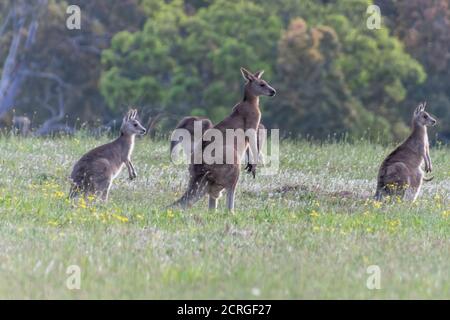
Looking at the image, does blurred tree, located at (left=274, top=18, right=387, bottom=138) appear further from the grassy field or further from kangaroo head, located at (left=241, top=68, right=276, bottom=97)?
kangaroo head, located at (left=241, top=68, right=276, bottom=97)

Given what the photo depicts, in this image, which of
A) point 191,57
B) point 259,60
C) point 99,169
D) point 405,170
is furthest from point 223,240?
point 191,57

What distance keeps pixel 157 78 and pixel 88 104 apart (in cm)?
352

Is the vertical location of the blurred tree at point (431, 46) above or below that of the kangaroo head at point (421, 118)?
above

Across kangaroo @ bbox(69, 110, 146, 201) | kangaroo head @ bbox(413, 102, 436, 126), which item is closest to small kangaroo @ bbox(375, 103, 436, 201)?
kangaroo head @ bbox(413, 102, 436, 126)

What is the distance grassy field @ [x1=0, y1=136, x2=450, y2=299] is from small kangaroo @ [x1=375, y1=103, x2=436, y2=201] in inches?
10.9

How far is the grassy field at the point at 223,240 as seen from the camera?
7.56 m

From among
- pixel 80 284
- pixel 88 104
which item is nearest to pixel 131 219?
pixel 80 284

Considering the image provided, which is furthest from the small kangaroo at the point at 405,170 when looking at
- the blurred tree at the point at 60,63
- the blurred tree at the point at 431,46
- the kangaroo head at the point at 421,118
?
the blurred tree at the point at 60,63

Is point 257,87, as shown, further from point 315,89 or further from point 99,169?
point 315,89

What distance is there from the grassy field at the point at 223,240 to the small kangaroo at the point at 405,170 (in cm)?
28

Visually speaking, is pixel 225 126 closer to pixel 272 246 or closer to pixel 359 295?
pixel 272 246

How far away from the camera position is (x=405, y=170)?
12.9 metres

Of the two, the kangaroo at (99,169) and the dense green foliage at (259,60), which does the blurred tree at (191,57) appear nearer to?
the dense green foliage at (259,60)
